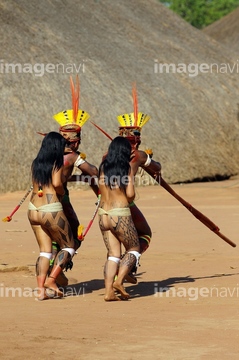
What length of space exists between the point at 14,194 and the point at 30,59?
3752mm

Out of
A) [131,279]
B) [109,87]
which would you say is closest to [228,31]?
[109,87]

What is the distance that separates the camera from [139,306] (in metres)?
7.71

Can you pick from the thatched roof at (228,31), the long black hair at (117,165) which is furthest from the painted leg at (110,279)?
the thatched roof at (228,31)

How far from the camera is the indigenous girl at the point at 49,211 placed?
810 centimetres

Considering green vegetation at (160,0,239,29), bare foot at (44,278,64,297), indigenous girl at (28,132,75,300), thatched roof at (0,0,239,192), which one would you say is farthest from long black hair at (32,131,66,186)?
green vegetation at (160,0,239,29)

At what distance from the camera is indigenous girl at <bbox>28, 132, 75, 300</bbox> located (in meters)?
8.10

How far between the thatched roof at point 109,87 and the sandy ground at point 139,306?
5.60 metres

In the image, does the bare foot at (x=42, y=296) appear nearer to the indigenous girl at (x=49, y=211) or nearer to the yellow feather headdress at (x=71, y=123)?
the indigenous girl at (x=49, y=211)

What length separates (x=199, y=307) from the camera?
7.60 meters

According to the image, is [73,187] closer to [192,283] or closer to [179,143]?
[179,143]

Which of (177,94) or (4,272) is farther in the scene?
(177,94)

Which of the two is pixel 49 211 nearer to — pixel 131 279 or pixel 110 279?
pixel 110 279

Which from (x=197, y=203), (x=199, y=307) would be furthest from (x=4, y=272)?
(x=197, y=203)

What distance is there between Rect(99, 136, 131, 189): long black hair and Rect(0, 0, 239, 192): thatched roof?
31.6ft
